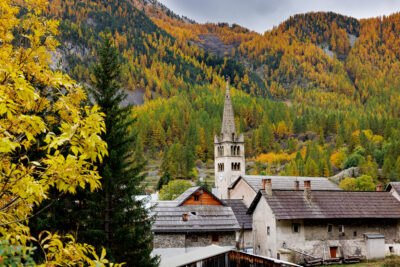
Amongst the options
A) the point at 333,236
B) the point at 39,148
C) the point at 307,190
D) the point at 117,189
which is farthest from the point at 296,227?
the point at 39,148

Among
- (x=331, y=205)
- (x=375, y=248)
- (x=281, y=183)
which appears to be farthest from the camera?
(x=281, y=183)

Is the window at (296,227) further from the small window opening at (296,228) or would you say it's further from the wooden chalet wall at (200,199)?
the wooden chalet wall at (200,199)

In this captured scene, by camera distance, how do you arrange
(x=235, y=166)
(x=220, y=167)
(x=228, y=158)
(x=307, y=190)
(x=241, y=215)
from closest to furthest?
(x=307, y=190) → (x=241, y=215) → (x=235, y=166) → (x=228, y=158) → (x=220, y=167)

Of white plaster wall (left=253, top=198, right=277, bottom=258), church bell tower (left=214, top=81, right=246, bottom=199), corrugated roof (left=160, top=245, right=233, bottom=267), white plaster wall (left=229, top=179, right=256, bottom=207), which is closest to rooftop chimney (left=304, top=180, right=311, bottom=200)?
white plaster wall (left=253, top=198, right=277, bottom=258)

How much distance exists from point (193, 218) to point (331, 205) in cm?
1485

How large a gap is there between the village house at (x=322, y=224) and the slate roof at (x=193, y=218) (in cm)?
370

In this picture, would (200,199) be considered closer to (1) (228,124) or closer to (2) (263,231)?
(2) (263,231)

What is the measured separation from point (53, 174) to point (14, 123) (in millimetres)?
950

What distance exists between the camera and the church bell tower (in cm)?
6681

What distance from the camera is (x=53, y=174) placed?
5.44 meters

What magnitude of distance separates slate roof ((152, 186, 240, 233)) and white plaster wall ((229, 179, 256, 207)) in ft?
49.8

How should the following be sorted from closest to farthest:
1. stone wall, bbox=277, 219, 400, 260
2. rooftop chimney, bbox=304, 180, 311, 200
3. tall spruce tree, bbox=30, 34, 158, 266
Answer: tall spruce tree, bbox=30, 34, 158, 266 → stone wall, bbox=277, 219, 400, 260 → rooftop chimney, bbox=304, 180, 311, 200

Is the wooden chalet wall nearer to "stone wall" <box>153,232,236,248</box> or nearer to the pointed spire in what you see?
"stone wall" <box>153,232,236,248</box>

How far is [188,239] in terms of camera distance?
36.3 meters
